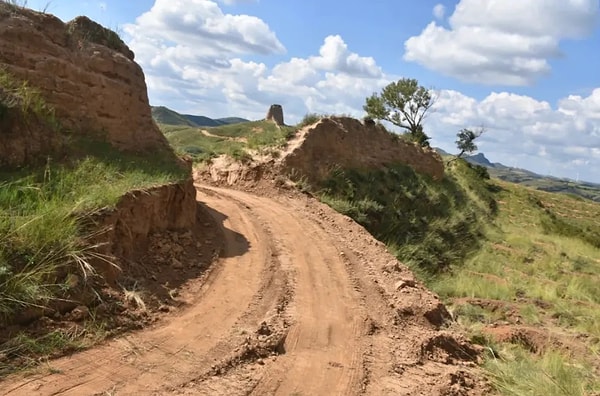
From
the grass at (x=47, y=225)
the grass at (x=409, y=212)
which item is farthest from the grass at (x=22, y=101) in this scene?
the grass at (x=409, y=212)

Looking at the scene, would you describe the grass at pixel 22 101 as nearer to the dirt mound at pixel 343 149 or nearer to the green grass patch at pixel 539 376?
the green grass patch at pixel 539 376

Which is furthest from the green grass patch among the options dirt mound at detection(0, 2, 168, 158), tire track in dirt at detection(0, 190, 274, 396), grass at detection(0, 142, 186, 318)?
dirt mound at detection(0, 2, 168, 158)

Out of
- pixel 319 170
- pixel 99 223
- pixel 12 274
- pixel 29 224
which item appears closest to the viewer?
pixel 12 274

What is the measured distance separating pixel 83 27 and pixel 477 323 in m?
8.90

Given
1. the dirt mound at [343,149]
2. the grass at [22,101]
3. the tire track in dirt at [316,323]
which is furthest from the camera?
the dirt mound at [343,149]

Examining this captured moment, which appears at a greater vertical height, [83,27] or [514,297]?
[83,27]

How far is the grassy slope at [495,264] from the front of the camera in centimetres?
650

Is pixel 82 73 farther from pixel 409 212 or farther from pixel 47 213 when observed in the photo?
pixel 409 212

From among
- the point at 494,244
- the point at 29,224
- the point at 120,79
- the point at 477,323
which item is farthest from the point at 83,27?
the point at 494,244

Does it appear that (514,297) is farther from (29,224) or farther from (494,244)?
(29,224)

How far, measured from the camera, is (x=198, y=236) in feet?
28.3

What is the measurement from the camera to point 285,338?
20.0ft

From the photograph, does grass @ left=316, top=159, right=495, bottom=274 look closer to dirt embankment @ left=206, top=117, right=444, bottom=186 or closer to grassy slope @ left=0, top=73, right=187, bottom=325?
dirt embankment @ left=206, top=117, right=444, bottom=186

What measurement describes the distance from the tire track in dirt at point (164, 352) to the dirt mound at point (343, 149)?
7.40 metres
